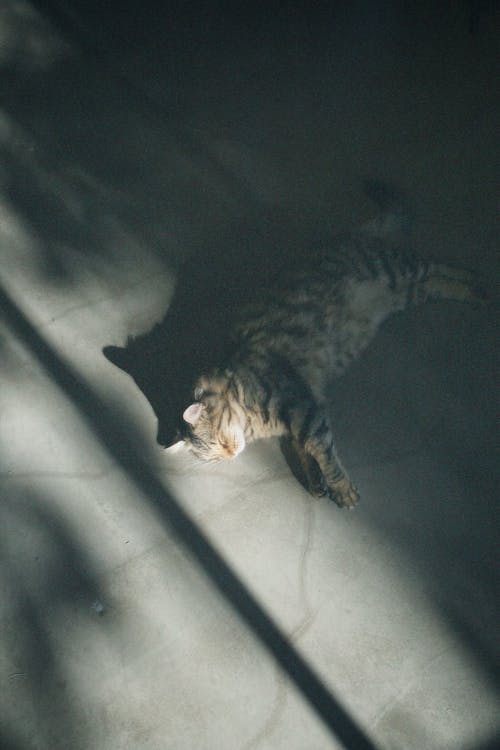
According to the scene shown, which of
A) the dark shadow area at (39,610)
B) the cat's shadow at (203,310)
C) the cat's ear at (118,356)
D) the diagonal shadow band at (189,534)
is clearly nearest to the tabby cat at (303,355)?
the cat's shadow at (203,310)

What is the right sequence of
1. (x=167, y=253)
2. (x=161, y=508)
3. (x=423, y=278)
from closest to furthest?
1. (x=161, y=508)
2. (x=423, y=278)
3. (x=167, y=253)

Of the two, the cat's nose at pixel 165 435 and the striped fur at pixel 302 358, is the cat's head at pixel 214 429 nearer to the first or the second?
the striped fur at pixel 302 358

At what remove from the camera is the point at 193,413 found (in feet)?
7.91

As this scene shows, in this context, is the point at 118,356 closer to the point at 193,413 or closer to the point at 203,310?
the point at 203,310

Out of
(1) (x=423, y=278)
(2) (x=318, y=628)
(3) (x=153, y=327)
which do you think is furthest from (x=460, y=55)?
(2) (x=318, y=628)

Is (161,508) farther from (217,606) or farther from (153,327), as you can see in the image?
(153,327)

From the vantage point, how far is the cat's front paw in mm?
2627

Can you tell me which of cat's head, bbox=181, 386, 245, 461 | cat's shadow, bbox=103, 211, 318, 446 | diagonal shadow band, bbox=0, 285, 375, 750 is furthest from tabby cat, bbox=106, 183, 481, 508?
diagonal shadow band, bbox=0, 285, 375, 750

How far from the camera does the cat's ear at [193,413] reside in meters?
2.40

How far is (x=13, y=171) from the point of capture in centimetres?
329

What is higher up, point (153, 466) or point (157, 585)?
point (153, 466)

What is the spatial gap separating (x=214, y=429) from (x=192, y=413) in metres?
0.20

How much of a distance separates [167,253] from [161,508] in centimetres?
158

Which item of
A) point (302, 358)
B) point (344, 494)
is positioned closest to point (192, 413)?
point (302, 358)
